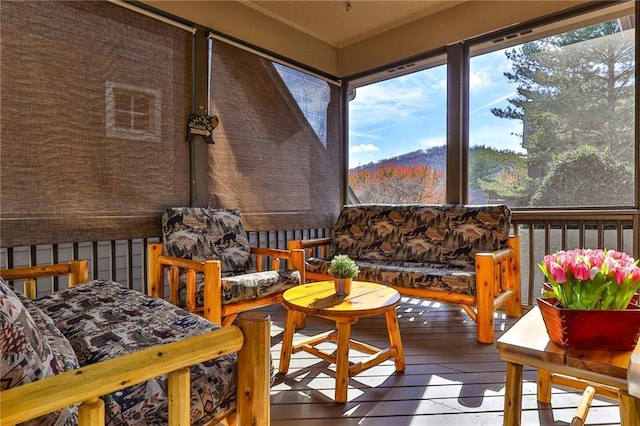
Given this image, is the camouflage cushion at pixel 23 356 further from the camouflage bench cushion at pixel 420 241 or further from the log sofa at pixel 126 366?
the camouflage bench cushion at pixel 420 241

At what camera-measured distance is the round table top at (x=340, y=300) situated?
5.83ft

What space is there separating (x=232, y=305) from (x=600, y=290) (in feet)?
6.14

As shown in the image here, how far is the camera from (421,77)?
12.4 feet

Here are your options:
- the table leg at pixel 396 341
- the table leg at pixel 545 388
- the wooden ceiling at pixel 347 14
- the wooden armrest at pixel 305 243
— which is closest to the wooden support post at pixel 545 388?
the table leg at pixel 545 388

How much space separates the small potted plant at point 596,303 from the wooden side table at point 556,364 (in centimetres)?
4

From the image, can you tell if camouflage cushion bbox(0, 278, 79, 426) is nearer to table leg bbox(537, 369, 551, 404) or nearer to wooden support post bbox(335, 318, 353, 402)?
wooden support post bbox(335, 318, 353, 402)

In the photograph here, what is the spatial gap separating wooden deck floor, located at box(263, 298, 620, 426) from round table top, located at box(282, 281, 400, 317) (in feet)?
1.39

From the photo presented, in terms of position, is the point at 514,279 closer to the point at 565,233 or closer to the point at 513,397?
the point at 565,233

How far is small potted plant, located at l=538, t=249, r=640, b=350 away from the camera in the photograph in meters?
1.01

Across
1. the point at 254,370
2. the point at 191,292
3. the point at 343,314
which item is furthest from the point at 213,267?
the point at 254,370

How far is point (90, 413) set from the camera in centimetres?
70

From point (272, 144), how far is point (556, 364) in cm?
299

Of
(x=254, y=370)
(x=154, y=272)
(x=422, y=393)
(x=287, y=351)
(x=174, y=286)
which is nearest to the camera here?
(x=254, y=370)

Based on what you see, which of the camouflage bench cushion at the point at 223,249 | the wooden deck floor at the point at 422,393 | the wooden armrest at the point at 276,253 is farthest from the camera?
the wooden armrest at the point at 276,253
